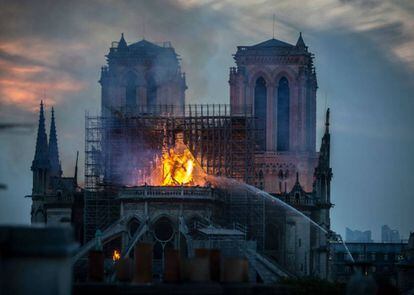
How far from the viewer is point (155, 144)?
322ft

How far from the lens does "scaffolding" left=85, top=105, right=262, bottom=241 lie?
97.1m

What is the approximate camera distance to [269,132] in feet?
345

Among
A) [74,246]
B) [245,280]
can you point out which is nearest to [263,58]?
[245,280]

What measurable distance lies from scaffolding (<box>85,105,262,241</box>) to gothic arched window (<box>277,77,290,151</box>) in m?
6.15

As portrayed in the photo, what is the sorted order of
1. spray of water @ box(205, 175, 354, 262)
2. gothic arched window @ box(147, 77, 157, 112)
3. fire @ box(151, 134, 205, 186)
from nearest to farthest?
spray of water @ box(205, 175, 354, 262)
fire @ box(151, 134, 205, 186)
gothic arched window @ box(147, 77, 157, 112)

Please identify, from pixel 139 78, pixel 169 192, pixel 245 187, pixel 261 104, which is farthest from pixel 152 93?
pixel 169 192

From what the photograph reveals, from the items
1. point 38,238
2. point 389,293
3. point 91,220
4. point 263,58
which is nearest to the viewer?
point 38,238

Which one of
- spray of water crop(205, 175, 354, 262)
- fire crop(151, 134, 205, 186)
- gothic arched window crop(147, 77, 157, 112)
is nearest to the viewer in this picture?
spray of water crop(205, 175, 354, 262)

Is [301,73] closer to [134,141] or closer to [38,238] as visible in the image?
[134,141]

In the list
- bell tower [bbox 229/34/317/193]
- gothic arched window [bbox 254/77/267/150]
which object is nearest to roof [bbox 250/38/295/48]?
bell tower [bbox 229/34/317/193]

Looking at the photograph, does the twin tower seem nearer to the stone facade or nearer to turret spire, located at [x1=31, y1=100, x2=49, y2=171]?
the stone facade

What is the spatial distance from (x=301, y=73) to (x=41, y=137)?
19.4 m

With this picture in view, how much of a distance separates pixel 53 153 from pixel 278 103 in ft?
56.5

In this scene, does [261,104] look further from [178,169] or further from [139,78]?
[178,169]
